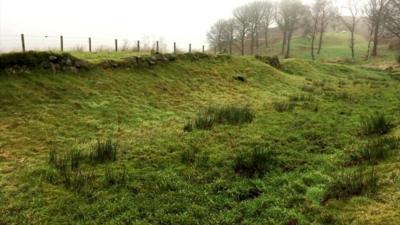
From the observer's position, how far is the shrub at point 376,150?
6.93 metres

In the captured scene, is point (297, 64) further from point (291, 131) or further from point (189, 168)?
point (189, 168)

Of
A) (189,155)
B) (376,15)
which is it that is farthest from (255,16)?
(189,155)

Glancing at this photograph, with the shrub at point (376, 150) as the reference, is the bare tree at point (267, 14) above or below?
above

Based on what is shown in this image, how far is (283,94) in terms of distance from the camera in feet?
53.9

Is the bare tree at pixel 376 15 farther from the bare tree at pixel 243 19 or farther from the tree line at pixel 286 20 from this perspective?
the bare tree at pixel 243 19

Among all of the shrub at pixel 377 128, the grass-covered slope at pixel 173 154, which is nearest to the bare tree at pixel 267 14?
the grass-covered slope at pixel 173 154

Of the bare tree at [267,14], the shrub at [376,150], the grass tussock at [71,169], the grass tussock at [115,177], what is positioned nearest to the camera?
the grass tussock at [71,169]

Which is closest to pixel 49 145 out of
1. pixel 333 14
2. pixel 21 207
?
pixel 21 207

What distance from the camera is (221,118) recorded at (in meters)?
10.5

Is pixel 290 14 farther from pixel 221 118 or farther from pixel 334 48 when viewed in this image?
pixel 221 118

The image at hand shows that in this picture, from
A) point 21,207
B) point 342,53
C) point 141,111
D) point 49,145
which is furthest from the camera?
point 342,53

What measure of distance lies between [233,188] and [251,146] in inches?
90.5

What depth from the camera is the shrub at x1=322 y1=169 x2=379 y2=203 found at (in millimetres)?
5519

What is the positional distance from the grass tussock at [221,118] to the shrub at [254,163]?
8.39ft
